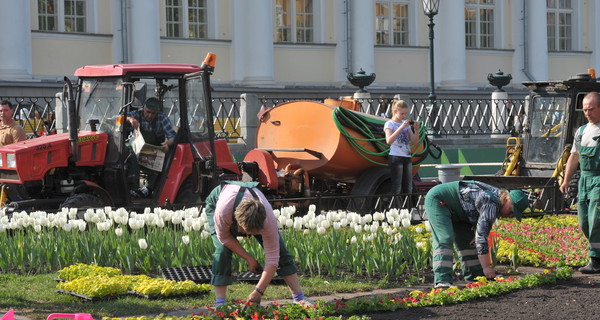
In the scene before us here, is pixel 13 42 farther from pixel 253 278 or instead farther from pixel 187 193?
pixel 253 278

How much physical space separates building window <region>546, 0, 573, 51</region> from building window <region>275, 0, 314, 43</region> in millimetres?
10620

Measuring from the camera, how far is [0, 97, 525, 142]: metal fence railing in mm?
23484

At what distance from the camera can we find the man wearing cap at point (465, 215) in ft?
30.5

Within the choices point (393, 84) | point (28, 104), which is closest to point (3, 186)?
point (28, 104)

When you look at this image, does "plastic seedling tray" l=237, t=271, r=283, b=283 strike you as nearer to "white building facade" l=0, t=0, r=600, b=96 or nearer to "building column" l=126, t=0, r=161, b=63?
"white building facade" l=0, t=0, r=600, b=96

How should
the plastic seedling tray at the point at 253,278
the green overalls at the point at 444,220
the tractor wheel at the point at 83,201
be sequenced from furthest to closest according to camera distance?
the tractor wheel at the point at 83,201
the plastic seedling tray at the point at 253,278
the green overalls at the point at 444,220

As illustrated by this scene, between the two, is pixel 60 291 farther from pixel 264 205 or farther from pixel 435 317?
pixel 435 317

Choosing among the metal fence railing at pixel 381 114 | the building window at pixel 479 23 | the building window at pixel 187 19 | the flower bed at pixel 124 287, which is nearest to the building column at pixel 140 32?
the building window at pixel 187 19

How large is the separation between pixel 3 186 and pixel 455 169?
8.61m

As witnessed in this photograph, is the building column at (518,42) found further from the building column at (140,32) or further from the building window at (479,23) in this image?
the building column at (140,32)

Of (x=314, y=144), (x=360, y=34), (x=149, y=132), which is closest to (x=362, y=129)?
(x=314, y=144)

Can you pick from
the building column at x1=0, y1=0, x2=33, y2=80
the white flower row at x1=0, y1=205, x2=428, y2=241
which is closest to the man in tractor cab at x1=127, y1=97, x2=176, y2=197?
the white flower row at x1=0, y1=205, x2=428, y2=241

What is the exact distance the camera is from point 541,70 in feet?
132

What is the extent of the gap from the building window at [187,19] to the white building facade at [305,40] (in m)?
0.03
